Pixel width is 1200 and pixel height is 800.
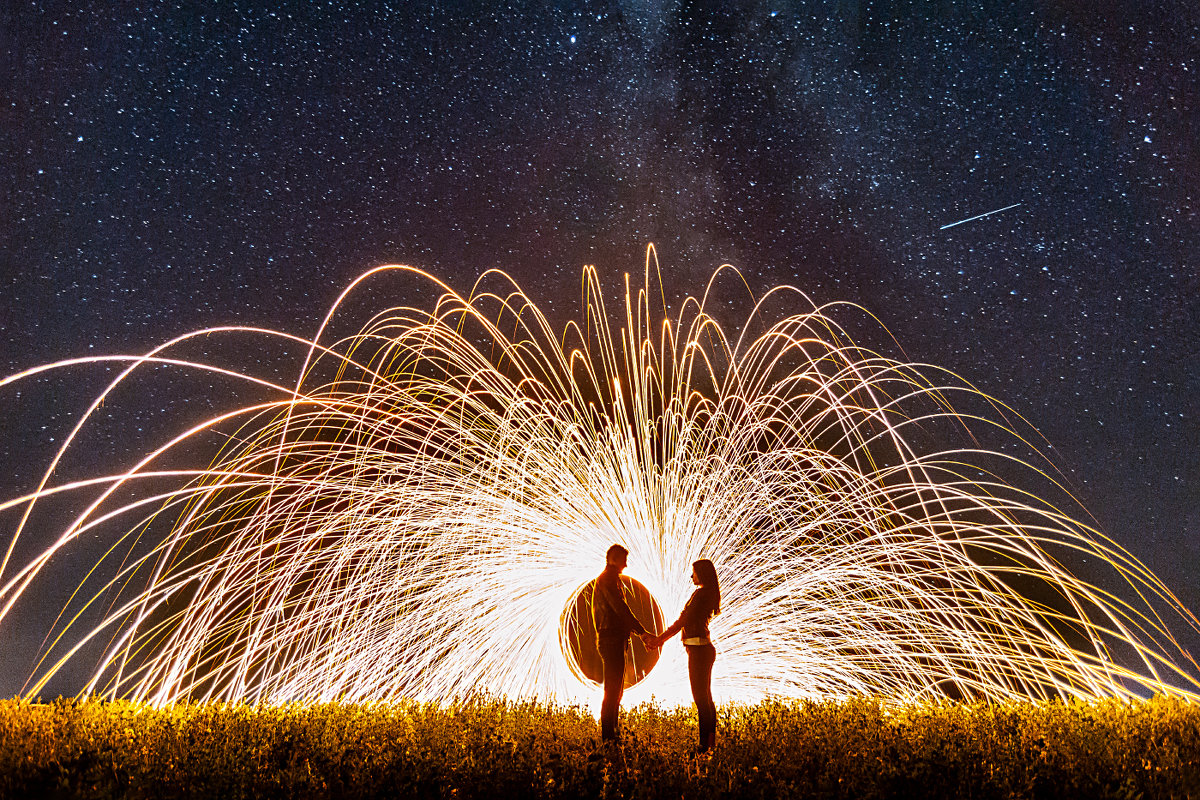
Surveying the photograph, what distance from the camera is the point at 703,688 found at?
24.0 feet

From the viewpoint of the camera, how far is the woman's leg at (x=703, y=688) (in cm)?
711

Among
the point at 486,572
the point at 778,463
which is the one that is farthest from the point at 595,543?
the point at 778,463

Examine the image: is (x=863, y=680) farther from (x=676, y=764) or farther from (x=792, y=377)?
(x=676, y=764)

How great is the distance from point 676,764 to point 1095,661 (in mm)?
6987

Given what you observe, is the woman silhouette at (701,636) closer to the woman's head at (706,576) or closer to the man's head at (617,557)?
the woman's head at (706,576)

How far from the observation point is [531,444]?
11914 mm

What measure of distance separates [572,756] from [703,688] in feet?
4.85

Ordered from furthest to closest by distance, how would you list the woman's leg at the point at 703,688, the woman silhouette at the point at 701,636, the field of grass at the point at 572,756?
the woman silhouette at the point at 701,636, the woman's leg at the point at 703,688, the field of grass at the point at 572,756

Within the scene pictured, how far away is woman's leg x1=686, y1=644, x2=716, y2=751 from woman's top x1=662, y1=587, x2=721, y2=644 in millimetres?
84

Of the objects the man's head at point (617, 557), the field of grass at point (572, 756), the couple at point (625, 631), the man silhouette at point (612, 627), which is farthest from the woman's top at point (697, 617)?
the field of grass at point (572, 756)

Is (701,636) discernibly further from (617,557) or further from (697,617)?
(617,557)

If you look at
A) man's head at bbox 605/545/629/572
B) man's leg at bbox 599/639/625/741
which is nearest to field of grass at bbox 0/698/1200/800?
man's leg at bbox 599/639/625/741

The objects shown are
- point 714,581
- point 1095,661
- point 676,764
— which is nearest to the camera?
point 676,764

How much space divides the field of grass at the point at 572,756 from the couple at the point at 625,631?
44 cm
